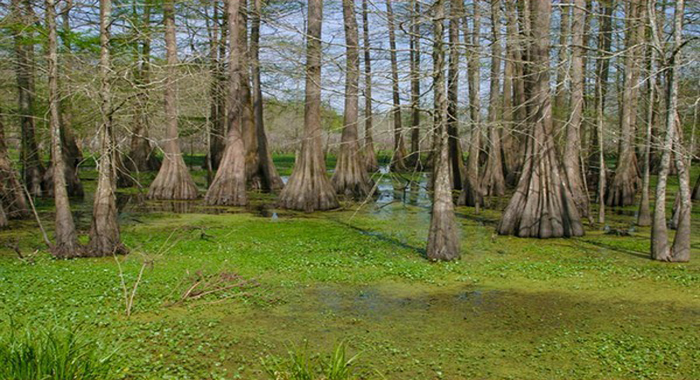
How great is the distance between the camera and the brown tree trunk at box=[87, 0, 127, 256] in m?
8.67

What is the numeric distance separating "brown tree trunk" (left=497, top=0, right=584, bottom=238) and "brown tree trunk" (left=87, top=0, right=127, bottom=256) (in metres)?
6.82

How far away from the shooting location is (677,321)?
6.59m

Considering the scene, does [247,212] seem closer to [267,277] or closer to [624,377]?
[267,277]

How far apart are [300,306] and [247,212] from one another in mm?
8419

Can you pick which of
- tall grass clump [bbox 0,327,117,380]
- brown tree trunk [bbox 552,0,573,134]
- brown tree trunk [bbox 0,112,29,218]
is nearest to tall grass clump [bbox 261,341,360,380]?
tall grass clump [bbox 0,327,117,380]

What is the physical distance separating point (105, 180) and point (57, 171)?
642mm

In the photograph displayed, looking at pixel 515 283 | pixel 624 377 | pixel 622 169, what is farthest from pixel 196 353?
pixel 622 169

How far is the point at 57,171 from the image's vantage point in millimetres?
8852

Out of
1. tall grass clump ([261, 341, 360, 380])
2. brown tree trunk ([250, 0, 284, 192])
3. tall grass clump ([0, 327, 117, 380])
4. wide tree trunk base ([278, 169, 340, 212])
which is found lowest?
tall grass clump ([261, 341, 360, 380])

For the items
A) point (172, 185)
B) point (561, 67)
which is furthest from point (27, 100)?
point (561, 67)

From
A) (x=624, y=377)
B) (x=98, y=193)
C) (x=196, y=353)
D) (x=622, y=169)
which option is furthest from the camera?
(x=622, y=169)

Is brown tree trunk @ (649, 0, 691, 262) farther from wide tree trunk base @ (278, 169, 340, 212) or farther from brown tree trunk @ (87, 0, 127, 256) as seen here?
wide tree trunk base @ (278, 169, 340, 212)

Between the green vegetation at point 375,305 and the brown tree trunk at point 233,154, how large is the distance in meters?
5.31

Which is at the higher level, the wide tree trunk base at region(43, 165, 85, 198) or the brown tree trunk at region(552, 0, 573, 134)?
the brown tree trunk at region(552, 0, 573, 134)
